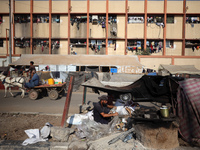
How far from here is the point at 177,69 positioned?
21.2m

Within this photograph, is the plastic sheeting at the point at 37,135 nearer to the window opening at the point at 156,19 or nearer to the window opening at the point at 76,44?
the window opening at the point at 76,44

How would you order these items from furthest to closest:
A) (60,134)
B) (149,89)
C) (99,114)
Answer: (99,114) < (149,89) < (60,134)

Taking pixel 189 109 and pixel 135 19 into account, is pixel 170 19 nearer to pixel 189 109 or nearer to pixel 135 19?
pixel 135 19

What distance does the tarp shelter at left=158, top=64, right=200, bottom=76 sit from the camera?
19770 mm

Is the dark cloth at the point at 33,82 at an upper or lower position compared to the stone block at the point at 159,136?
upper

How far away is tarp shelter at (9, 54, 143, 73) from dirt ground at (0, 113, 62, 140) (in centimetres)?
1423

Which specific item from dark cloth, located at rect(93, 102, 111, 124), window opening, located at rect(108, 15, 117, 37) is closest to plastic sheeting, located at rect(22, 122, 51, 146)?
dark cloth, located at rect(93, 102, 111, 124)

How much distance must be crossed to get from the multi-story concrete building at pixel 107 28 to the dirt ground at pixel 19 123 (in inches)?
748

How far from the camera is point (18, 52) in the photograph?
2523 cm

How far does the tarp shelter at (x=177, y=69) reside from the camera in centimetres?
1977

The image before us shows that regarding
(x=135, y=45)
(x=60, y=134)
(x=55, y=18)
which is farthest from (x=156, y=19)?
(x=60, y=134)

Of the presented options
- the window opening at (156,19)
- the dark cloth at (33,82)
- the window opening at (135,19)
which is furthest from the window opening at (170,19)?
the dark cloth at (33,82)

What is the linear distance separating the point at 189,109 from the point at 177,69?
18763mm

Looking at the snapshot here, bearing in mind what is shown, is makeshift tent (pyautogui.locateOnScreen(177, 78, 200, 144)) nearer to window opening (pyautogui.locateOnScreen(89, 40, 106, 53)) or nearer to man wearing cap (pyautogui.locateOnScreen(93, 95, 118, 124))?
man wearing cap (pyautogui.locateOnScreen(93, 95, 118, 124))
